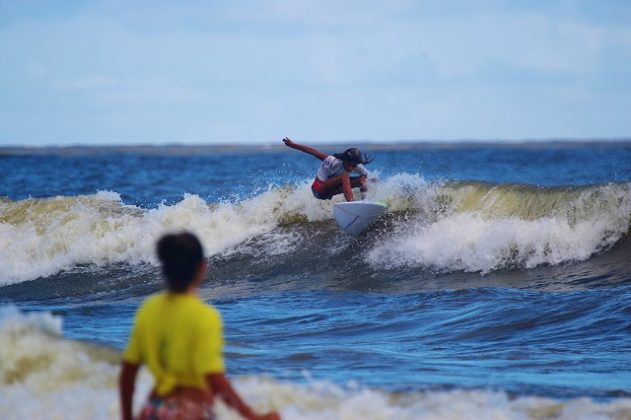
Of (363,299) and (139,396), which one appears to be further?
(363,299)

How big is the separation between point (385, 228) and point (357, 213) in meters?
0.83

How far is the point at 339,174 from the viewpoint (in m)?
14.1

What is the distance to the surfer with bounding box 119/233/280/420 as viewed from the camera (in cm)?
391

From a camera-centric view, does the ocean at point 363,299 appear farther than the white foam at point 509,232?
No

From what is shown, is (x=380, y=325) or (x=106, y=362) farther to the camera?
(x=380, y=325)

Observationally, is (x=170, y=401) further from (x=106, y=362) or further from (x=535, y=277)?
(x=535, y=277)

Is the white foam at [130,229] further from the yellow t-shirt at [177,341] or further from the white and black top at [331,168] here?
the yellow t-shirt at [177,341]

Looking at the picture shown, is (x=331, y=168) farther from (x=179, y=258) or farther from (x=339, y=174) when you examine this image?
(x=179, y=258)

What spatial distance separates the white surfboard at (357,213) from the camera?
14570mm

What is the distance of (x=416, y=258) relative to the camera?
47.4ft

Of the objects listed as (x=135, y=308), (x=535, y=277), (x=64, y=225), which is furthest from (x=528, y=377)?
(x=64, y=225)

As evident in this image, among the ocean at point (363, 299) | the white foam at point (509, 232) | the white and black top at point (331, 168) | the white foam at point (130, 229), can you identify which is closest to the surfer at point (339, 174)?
the white and black top at point (331, 168)

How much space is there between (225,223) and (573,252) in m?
6.01

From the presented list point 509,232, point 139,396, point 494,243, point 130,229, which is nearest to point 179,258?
point 139,396
